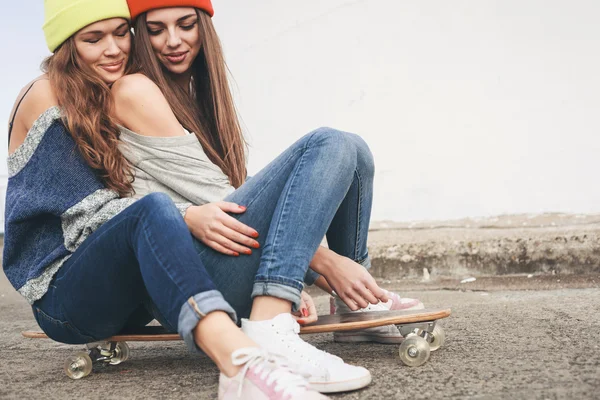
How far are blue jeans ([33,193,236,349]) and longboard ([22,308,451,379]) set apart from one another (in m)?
0.06

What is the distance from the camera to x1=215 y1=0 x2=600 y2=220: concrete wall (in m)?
3.15

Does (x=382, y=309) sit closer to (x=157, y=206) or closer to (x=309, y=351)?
(x=309, y=351)

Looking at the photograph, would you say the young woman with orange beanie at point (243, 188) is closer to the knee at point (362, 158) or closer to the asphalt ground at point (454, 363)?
the knee at point (362, 158)

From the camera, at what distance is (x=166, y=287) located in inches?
52.4

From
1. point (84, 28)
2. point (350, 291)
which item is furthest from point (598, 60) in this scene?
point (84, 28)

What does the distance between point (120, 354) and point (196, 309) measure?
70 centimetres

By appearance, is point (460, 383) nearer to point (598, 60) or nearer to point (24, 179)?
point (24, 179)

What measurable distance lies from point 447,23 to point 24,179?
2.34 m

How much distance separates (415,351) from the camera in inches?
61.6

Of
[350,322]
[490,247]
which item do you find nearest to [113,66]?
[350,322]

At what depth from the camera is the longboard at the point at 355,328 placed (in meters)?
1.58

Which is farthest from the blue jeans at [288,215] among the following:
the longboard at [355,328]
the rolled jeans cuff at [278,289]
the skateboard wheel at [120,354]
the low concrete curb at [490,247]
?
the low concrete curb at [490,247]

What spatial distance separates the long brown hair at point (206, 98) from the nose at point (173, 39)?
57mm

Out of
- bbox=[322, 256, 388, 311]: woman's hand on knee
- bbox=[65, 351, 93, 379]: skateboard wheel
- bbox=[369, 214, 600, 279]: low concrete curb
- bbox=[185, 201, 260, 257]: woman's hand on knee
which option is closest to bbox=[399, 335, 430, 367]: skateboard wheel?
bbox=[322, 256, 388, 311]: woman's hand on knee
